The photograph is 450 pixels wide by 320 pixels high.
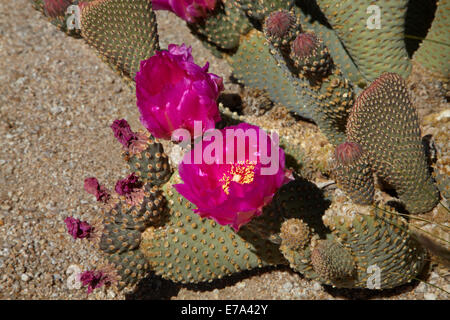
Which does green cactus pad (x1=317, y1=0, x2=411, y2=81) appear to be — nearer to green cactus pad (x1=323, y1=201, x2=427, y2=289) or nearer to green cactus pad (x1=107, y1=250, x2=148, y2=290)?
green cactus pad (x1=323, y1=201, x2=427, y2=289)

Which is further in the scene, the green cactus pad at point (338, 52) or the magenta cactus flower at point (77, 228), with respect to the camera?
the green cactus pad at point (338, 52)

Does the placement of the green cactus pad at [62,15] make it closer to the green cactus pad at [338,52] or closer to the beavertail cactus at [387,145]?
the green cactus pad at [338,52]

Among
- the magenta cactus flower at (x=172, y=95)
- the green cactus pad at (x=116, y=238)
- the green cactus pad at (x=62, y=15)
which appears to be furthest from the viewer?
the green cactus pad at (x=62, y=15)

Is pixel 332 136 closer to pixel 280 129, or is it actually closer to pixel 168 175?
pixel 280 129

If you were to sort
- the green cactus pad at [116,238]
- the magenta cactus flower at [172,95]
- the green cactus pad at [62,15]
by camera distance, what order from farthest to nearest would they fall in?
the green cactus pad at [62,15] < the green cactus pad at [116,238] < the magenta cactus flower at [172,95]

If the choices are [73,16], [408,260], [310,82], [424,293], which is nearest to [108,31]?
[73,16]

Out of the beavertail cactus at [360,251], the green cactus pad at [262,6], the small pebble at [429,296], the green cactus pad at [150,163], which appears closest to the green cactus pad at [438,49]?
the green cactus pad at [262,6]

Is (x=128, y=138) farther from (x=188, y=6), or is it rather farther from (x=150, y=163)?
(x=188, y=6)

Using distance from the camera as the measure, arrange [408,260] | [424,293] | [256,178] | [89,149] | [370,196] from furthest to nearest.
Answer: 1. [89,149]
2. [424,293]
3. [408,260]
4. [370,196]
5. [256,178]
